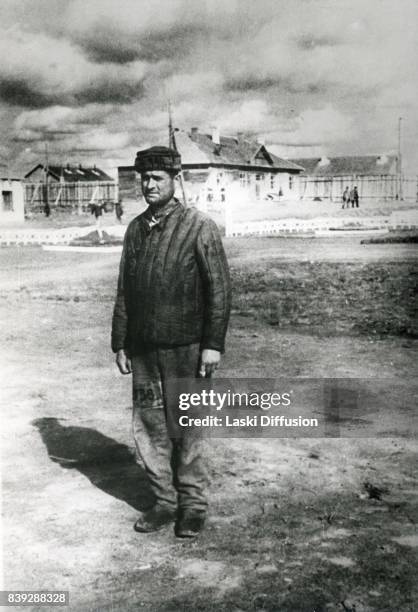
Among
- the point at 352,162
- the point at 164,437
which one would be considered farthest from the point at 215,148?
the point at 164,437

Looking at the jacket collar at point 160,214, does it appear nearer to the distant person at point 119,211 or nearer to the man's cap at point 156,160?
the man's cap at point 156,160

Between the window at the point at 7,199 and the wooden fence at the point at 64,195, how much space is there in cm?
65

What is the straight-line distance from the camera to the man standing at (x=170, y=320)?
8.59 ft

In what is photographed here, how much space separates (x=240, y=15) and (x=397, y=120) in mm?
1205


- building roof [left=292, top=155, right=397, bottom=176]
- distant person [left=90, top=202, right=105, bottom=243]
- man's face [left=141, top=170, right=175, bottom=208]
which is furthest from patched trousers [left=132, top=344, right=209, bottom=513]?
distant person [left=90, top=202, right=105, bottom=243]

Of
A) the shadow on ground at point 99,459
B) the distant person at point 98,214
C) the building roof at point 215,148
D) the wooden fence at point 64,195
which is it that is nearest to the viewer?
the shadow on ground at point 99,459

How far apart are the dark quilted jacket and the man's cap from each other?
0.17 meters

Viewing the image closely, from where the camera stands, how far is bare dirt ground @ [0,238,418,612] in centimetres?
226

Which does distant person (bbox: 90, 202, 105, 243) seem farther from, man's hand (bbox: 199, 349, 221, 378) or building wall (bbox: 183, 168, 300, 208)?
man's hand (bbox: 199, 349, 221, 378)

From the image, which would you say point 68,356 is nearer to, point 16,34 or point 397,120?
point 16,34

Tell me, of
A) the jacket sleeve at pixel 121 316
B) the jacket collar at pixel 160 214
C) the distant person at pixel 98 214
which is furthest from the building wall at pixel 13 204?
the jacket collar at pixel 160 214

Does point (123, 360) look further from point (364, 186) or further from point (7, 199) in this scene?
point (364, 186)

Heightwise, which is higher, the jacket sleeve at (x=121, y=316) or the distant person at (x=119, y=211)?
the distant person at (x=119, y=211)

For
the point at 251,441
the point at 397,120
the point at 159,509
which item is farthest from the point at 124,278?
the point at 397,120
